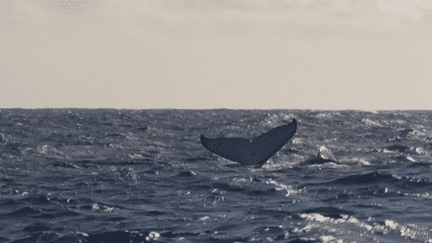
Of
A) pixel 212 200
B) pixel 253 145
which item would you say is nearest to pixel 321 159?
pixel 253 145

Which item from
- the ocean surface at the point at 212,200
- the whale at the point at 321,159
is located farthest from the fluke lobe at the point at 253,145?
the whale at the point at 321,159

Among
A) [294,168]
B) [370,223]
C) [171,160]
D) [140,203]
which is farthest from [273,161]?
[370,223]

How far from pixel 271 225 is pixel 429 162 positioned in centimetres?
1109

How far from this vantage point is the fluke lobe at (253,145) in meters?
14.0

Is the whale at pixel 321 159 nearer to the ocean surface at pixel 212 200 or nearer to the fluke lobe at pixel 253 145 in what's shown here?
the ocean surface at pixel 212 200

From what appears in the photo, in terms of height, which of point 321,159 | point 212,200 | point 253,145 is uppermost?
point 253,145

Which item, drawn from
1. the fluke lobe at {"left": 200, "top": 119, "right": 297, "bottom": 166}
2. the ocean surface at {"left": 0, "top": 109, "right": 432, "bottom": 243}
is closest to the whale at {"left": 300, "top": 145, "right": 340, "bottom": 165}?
the ocean surface at {"left": 0, "top": 109, "right": 432, "bottom": 243}

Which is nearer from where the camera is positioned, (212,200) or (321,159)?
(212,200)

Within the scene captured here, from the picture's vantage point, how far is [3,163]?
17.5 metres

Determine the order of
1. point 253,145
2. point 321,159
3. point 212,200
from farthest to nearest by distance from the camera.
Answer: point 321,159, point 253,145, point 212,200

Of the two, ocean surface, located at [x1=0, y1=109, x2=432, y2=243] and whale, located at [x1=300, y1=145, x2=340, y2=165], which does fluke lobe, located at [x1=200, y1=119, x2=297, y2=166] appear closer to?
ocean surface, located at [x1=0, y1=109, x2=432, y2=243]

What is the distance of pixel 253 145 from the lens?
1516cm

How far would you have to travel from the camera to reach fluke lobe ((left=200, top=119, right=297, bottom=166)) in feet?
46.1

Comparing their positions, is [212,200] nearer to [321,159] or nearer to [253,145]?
[253,145]
